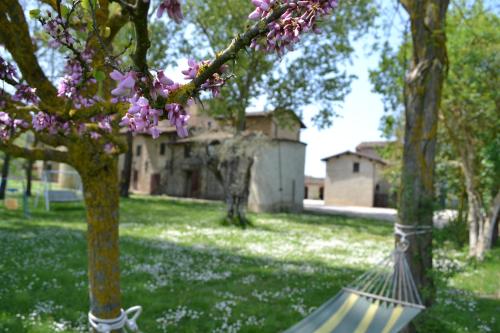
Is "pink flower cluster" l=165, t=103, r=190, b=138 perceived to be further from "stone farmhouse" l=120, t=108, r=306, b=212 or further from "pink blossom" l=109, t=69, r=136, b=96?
"stone farmhouse" l=120, t=108, r=306, b=212

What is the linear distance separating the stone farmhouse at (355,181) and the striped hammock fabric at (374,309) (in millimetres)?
39762

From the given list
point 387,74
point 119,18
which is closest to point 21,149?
point 119,18

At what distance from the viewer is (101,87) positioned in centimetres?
337

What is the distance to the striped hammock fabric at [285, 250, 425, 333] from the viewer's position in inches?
189

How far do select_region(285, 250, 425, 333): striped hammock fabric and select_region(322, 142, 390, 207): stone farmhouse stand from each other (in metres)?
39.8

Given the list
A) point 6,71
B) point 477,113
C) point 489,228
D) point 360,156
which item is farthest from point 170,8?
point 360,156

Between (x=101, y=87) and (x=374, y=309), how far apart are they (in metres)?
3.87

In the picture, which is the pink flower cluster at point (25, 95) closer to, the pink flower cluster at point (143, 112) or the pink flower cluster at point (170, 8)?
the pink flower cluster at point (143, 112)

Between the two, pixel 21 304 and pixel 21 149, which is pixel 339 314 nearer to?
pixel 21 149

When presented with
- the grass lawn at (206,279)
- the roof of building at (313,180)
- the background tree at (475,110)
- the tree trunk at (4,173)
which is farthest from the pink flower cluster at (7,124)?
the roof of building at (313,180)

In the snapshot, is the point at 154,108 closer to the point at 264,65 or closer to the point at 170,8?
the point at 170,8

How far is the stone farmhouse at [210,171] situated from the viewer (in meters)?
28.8

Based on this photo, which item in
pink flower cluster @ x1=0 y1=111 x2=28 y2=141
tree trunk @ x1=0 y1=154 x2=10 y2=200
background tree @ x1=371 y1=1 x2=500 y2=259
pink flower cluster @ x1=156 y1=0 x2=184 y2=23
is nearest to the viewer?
pink flower cluster @ x1=156 y1=0 x2=184 y2=23

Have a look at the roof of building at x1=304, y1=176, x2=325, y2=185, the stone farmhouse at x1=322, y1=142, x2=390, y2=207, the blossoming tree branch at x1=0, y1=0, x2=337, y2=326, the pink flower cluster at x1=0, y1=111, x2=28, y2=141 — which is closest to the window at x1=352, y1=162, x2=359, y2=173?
the stone farmhouse at x1=322, y1=142, x2=390, y2=207
